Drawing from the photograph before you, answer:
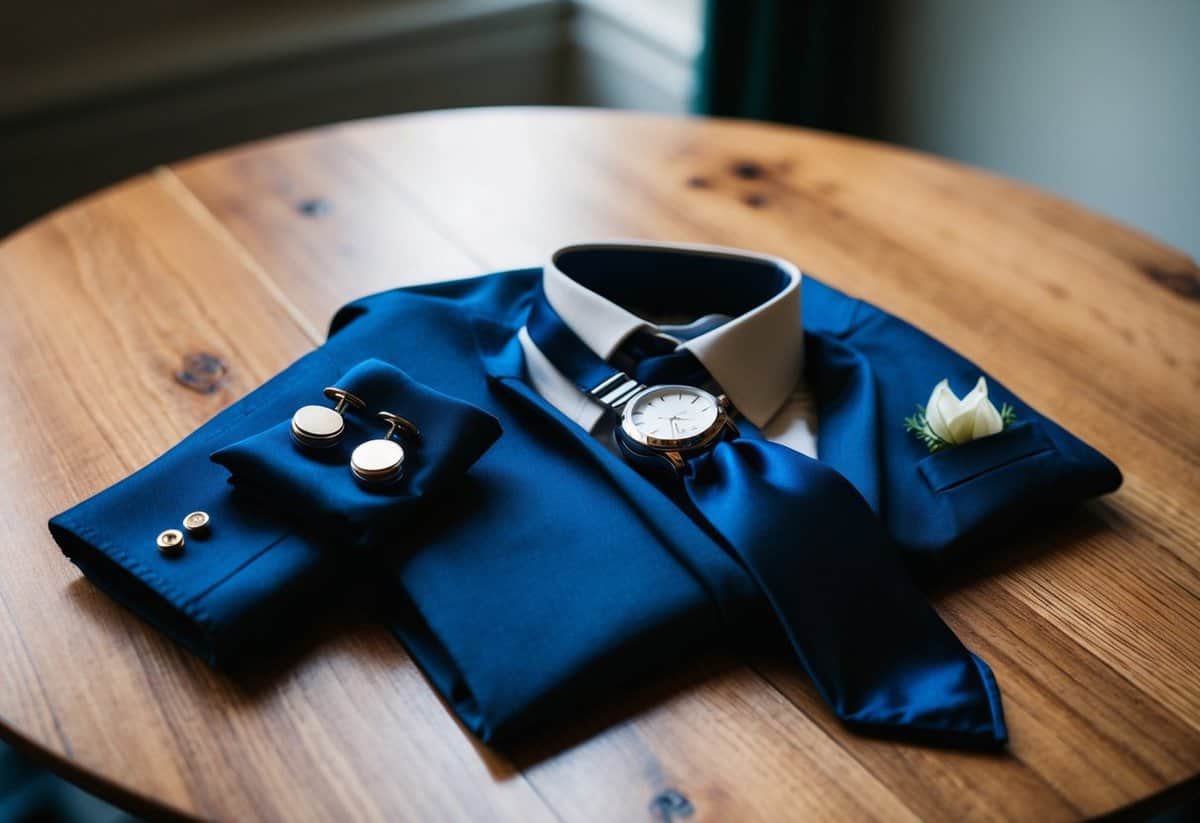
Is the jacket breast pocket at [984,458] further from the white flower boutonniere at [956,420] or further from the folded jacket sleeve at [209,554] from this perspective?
the folded jacket sleeve at [209,554]

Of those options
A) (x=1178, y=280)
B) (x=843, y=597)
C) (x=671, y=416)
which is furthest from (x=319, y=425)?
(x=1178, y=280)

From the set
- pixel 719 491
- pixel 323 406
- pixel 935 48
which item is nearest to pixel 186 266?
pixel 323 406

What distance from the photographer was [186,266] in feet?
3.95

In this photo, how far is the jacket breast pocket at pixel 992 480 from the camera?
2.85ft

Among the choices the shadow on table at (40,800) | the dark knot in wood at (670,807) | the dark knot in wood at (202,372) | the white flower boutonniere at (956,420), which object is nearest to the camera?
the dark knot in wood at (670,807)

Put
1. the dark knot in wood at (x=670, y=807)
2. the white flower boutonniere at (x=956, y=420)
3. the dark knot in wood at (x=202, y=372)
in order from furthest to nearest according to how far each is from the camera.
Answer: the dark knot in wood at (x=202, y=372) < the white flower boutonniere at (x=956, y=420) < the dark knot in wood at (x=670, y=807)

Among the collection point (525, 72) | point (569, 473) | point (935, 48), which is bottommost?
point (525, 72)

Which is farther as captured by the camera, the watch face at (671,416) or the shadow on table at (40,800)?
the shadow on table at (40,800)

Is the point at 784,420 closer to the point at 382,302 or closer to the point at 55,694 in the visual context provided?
the point at 382,302

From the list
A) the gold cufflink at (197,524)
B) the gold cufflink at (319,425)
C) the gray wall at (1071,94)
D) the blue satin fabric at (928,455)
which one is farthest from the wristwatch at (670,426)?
the gray wall at (1071,94)

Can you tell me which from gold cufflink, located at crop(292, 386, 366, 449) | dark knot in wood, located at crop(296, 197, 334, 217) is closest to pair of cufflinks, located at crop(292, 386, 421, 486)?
gold cufflink, located at crop(292, 386, 366, 449)

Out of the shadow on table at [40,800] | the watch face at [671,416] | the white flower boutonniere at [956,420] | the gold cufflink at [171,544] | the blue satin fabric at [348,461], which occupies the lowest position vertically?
the shadow on table at [40,800]

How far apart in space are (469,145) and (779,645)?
84 cm

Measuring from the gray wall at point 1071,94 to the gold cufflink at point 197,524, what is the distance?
1400mm
